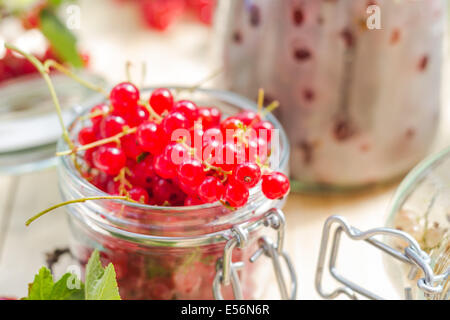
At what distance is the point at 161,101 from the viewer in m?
0.45

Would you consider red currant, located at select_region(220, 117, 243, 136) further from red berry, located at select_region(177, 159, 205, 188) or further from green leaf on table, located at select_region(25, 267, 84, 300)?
green leaf on table, located at select_region(25, 267, 84, 300)

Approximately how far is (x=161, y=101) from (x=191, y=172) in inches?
3.4

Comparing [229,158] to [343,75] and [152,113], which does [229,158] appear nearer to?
[152,113]

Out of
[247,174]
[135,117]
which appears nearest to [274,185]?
[247,174]

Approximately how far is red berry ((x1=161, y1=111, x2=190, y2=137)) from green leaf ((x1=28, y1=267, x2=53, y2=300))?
0.42 ft

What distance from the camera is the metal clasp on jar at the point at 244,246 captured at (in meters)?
0.41

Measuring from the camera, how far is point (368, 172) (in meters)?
0.62

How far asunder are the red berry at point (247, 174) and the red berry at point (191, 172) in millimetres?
23

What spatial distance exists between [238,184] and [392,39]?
0.25 meters

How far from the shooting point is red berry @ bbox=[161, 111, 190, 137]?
42 centimetres

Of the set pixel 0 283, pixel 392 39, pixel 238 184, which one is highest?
pixel 392 39

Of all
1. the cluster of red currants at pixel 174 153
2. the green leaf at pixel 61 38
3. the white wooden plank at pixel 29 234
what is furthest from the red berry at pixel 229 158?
the green leaf at pixel 61 38
